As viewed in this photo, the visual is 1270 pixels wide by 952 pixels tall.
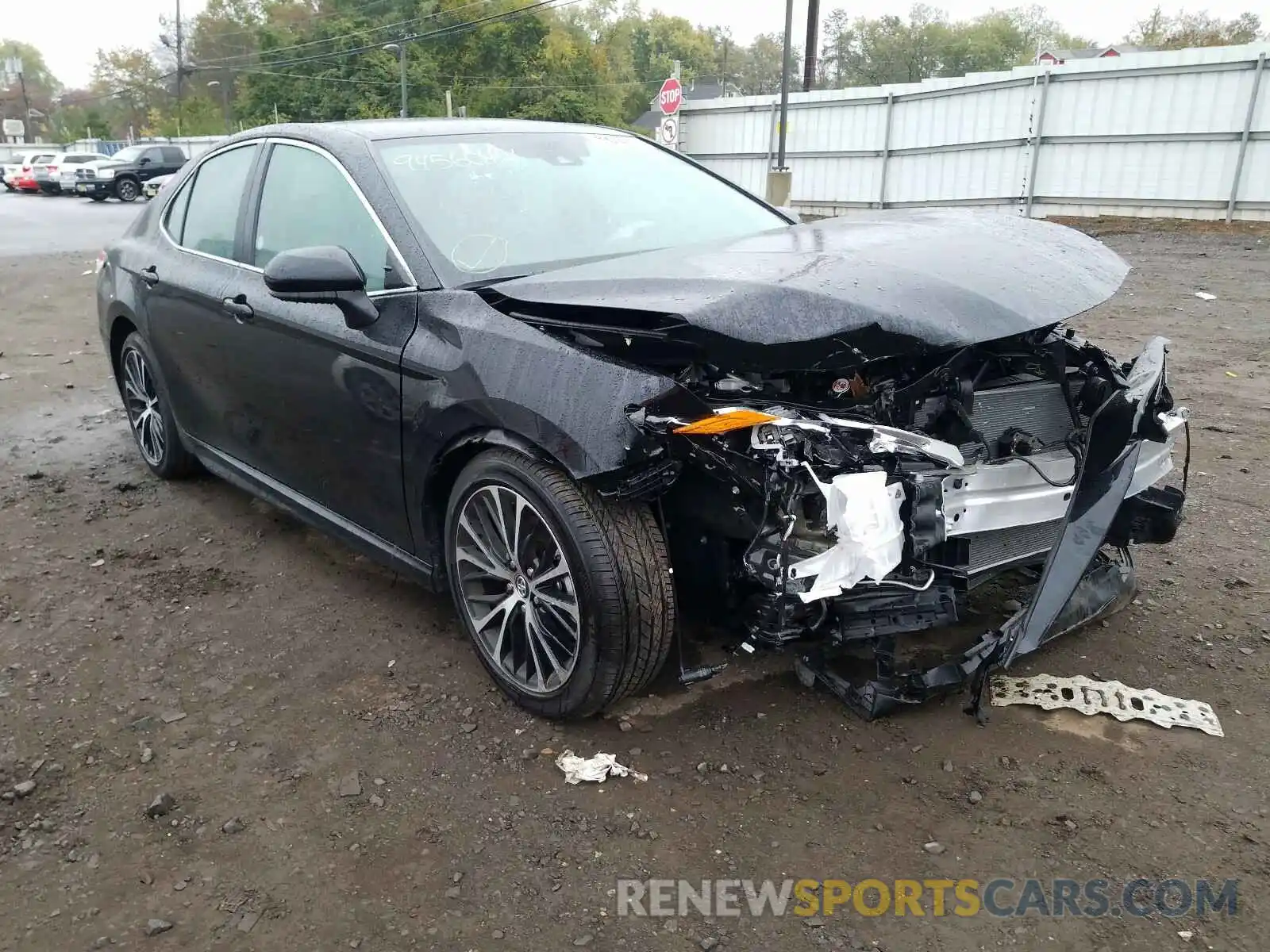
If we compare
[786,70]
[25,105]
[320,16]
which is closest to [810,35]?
[786,70]

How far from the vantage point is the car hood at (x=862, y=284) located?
7.64ft

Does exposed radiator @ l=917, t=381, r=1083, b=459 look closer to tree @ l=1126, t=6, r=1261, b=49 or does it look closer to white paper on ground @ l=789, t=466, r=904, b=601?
white paper on ground @ l=789, t=466, r=904, b=601

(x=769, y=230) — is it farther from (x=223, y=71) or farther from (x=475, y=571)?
(x=223, y=71)

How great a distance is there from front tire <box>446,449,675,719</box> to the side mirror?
2.16ft

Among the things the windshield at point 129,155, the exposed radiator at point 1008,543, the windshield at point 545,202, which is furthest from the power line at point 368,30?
the exposed radiator at point 1008,543

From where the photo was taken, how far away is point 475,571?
2.95m

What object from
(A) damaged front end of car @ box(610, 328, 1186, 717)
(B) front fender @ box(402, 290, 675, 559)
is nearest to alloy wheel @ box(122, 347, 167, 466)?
(B) front fender @ box(402, 290, 675, 559)

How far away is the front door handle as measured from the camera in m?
3.54

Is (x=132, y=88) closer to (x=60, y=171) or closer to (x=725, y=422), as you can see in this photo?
(x=60, y=171)

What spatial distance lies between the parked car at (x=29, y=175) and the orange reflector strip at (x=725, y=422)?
40423mm

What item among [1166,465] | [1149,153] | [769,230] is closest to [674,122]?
[1149,153]

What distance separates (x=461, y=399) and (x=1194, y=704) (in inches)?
91.5

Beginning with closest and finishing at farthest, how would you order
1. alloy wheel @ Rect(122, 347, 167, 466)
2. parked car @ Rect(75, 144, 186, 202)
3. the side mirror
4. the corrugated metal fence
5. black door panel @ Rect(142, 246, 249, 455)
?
the side mirror
black door panel @ Rect(142, 246, 249, 455)
alloy wheel @ Rect(122, 347, 167, 466)
the corrugated metal fence
parked car @ Rect(75, 144, 186, 202)

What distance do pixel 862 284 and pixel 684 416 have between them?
598 mm
